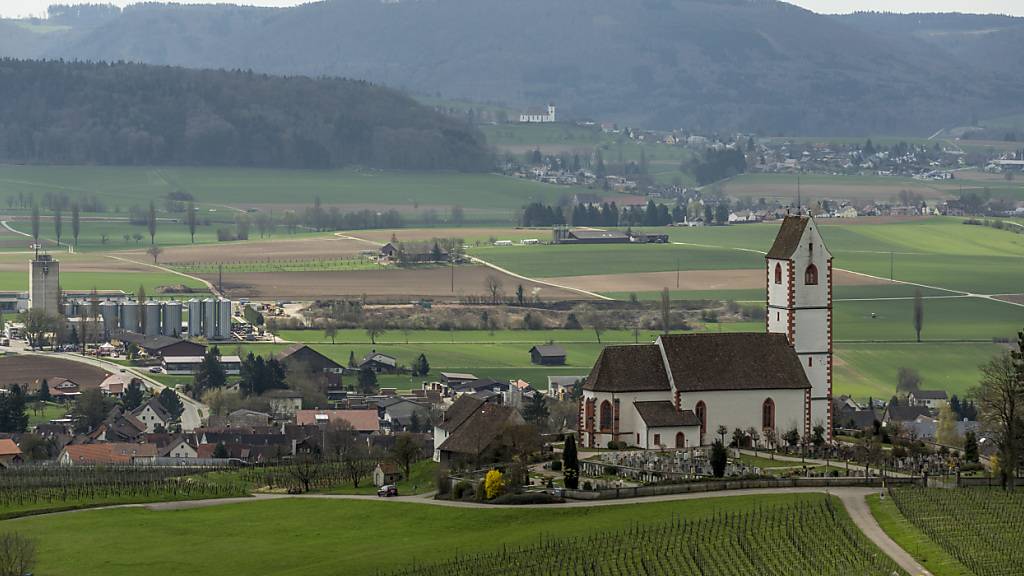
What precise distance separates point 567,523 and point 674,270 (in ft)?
370

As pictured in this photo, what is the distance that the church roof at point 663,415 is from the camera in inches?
3105

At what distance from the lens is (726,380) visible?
80562mm

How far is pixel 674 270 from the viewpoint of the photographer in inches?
7047

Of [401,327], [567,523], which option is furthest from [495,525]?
[401,327]

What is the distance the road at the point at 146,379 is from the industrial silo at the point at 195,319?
10.3 m

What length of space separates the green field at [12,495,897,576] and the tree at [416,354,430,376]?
54.5 meters

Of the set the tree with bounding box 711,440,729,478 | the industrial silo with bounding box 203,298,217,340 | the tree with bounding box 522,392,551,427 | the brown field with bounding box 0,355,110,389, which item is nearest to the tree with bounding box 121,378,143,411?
the brown field with bounding box 0,355,110,389

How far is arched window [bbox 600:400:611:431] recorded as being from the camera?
80.0 m

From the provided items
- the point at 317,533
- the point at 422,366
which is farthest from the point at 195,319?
the point at 317,533

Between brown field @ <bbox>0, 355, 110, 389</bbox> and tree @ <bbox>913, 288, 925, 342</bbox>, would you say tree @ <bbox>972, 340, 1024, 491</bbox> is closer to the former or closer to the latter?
tree @ <bbox>913, 288, 925, 342</bbox>

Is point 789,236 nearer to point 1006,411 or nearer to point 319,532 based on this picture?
point 1006,411

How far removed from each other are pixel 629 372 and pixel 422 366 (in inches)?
2000

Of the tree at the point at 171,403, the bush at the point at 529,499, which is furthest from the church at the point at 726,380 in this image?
the tree at the point at 171,403

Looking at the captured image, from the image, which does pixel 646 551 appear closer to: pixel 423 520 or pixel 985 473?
pixel 423 520
